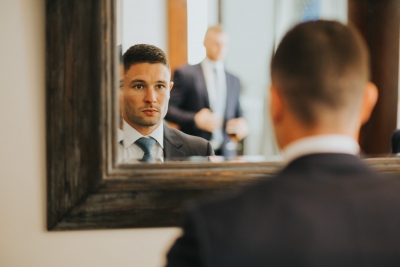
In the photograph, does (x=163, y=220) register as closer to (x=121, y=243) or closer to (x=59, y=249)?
(x=121, y=243)

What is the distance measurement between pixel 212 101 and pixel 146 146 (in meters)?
0.20

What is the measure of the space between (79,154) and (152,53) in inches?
11.4

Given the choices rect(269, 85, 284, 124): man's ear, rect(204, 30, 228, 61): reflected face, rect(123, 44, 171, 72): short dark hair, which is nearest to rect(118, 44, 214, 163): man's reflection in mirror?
rect(123, 44, 171, 72): short dark hair

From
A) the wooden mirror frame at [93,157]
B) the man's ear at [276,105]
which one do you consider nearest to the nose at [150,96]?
the wooden mirror frame at [93,157]

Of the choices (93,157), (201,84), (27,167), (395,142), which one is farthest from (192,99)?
(395,142)

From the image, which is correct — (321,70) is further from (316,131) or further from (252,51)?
(252,51)

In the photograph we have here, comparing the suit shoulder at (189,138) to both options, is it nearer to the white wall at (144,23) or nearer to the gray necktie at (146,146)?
the gray necktie at (146,146)

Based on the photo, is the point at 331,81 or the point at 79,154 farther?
the point at 79,154

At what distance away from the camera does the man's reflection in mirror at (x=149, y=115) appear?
973 mm

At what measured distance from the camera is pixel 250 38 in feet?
3.28

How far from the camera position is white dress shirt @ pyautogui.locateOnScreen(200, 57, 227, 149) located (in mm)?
1014

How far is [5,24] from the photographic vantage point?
93cm

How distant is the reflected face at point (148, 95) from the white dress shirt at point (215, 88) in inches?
3.8

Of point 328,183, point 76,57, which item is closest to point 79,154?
point 76,57
